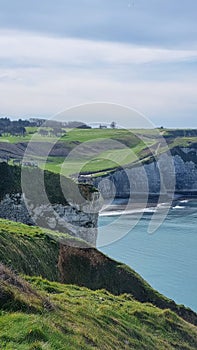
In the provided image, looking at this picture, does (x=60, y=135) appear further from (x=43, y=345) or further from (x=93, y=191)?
(x=43, y=345)

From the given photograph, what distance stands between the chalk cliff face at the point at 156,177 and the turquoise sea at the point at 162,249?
34417 millimetres

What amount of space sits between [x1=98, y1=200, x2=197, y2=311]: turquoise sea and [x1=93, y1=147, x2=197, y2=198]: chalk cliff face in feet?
113

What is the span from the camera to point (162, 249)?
67500 millimetres

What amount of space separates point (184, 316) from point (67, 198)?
10.9 m

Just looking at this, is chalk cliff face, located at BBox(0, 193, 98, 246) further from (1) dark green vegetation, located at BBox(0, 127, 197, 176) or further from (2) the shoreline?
(1) dark green vegetation, located at BBox(0, 127, 197, 176)

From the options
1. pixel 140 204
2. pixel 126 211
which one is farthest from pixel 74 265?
pixel 140 204

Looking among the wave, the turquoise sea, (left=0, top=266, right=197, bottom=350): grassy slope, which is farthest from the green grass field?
the wave

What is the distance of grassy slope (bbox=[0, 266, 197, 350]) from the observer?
30.7 feet

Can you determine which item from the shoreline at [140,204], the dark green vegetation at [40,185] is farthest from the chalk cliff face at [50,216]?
the shoreline at [140,204]

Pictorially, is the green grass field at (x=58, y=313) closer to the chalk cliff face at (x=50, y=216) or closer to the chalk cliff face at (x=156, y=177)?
the chalk cliff face at (x=50, y=216)

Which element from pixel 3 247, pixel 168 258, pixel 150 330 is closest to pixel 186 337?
pixel 150 330

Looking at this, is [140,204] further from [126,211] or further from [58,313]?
[58,313]

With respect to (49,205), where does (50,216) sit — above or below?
below

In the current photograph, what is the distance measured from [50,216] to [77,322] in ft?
57.5
